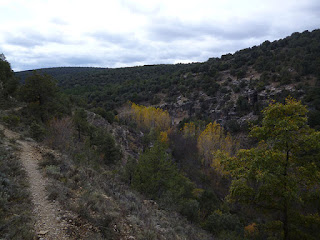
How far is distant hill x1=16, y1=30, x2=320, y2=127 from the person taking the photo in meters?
47.2

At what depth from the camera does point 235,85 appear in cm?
5881

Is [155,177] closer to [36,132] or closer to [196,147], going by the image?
[36,132]

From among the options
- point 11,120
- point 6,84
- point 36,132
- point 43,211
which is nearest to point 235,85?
point 6,84

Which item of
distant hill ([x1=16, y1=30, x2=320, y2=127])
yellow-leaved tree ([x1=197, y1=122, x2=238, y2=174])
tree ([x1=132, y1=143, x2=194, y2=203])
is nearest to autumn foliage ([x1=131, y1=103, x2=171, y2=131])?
distant hill ([x1=16, y1=30, x2=320, y2=127])

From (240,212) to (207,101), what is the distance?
4096 cm

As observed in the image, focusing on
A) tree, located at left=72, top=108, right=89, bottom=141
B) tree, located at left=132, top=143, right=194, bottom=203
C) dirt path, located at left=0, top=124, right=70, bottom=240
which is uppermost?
dirt path, located at left=0, top=124, right=70, bottom=240

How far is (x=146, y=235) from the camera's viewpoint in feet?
20.2

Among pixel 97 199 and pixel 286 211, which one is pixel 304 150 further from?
pixel 97 199

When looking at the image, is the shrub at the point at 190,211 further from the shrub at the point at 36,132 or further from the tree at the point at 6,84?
the tree at the point at 6,84

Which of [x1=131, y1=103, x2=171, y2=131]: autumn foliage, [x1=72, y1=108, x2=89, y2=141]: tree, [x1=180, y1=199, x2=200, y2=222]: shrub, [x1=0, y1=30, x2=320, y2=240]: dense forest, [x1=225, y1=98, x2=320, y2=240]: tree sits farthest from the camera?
[x1=131, y1=103, x2=171, y2=131]: autumn foliage

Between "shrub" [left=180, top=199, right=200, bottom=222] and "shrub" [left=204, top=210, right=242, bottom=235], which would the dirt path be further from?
"shrub" [left=204, top=210, right=242, bottom=235]

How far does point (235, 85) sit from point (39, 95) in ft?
173

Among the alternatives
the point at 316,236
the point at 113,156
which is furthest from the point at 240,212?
the point at 316,236

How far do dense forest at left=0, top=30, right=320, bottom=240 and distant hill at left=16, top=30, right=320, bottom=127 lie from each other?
0.34 metres
